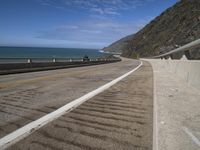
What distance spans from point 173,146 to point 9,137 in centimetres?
269

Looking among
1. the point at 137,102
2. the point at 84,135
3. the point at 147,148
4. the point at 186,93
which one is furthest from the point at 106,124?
the point at 186,93

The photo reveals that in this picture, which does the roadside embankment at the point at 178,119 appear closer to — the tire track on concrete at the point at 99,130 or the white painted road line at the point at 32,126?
the tire track on concrete at the point at 99,130

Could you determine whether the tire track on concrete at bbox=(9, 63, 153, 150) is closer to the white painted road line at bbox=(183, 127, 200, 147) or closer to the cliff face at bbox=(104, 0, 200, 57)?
the white painted road line at bbox=(183, 127, 200, 147)

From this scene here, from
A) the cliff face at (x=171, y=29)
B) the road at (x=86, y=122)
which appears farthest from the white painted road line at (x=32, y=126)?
the cliff face at (x=171, y=29)

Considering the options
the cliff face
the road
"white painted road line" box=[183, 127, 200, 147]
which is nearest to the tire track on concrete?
the road

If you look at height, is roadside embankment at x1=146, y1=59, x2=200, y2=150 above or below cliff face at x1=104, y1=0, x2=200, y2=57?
below

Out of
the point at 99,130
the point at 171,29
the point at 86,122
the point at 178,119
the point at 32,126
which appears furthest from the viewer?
the point at 171,29

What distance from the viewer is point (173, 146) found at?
4.08 m

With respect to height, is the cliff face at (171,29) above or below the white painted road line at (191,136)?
above

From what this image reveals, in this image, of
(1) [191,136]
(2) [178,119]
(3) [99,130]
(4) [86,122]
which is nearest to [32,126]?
(4) [86,122]

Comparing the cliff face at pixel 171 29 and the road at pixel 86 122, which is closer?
the road at pixel 86 122

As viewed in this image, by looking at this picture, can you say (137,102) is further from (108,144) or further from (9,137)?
(9,137)

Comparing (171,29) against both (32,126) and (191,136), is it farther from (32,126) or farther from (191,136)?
(32,126)

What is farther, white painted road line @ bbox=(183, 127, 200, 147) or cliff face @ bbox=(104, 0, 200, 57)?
cliff face @ bbox=(104, 0, 200, 57)
